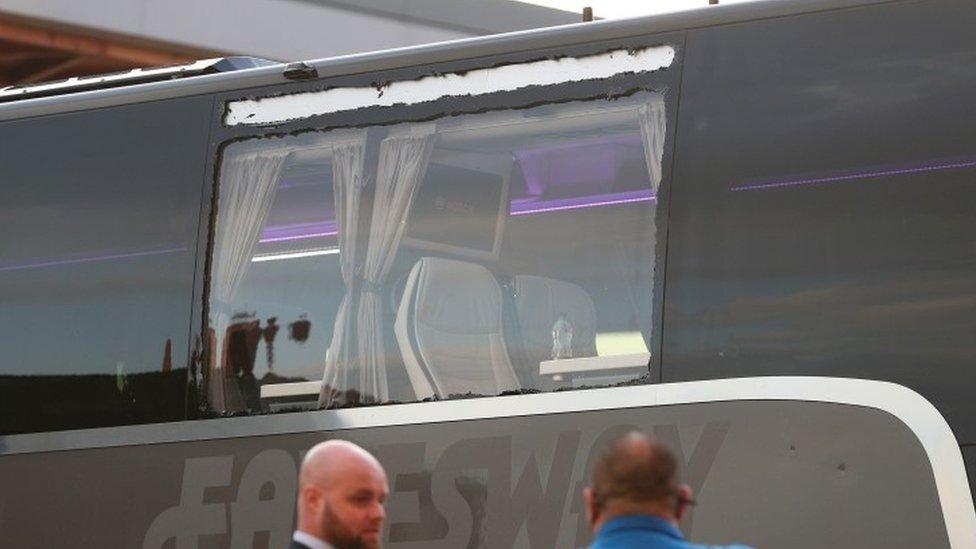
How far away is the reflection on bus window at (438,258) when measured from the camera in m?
7.25

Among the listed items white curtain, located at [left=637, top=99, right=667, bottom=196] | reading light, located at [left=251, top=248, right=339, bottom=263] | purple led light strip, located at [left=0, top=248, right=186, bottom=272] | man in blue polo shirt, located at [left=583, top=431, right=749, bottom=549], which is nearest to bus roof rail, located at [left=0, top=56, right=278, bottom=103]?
purple led light strip, located at [left=0, top=248, right=186, bottom=272]

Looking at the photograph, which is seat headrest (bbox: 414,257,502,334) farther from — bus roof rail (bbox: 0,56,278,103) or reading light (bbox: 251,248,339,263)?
bus roof rail (bbox: 0,56,278,103)

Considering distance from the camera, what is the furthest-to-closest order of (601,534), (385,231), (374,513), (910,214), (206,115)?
(206,115)
(385,231)
(910,214)
(374,513)
(601,534)

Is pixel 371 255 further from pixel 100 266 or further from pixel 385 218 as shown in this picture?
pixel 100 266

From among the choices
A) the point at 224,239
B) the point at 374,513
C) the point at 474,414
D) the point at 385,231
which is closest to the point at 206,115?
the point at 224,239

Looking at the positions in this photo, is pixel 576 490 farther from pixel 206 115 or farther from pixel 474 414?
pixel 206 115

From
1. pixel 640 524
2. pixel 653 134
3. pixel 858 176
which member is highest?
pixel 653 134

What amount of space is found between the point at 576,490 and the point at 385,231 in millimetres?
1454

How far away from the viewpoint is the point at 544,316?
736 cm

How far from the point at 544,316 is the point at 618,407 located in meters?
0.58

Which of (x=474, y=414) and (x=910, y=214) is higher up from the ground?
(x=910, y=214)

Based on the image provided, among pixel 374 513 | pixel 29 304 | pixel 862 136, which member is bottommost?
pixel 374 513

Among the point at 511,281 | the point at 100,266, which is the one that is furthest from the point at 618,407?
the point at 100,266

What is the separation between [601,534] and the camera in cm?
382
